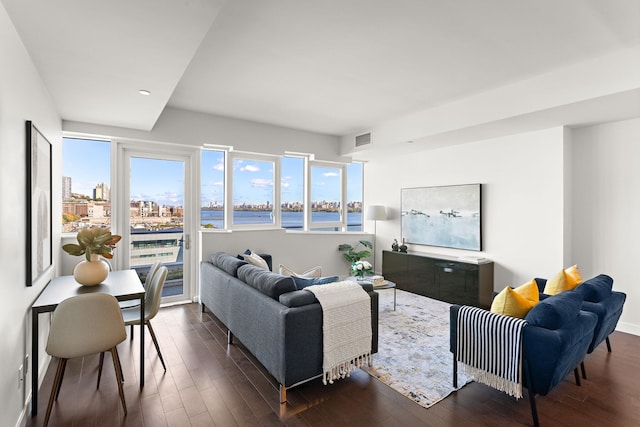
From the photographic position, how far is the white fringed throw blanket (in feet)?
8.29

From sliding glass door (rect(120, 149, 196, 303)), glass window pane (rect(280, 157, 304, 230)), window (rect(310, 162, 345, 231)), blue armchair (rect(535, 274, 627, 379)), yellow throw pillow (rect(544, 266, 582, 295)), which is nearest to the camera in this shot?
blue armchair (rect(535, 274, 627, 379))

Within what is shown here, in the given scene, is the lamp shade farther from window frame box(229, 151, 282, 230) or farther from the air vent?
window frame box(229, 151, 282, 230)

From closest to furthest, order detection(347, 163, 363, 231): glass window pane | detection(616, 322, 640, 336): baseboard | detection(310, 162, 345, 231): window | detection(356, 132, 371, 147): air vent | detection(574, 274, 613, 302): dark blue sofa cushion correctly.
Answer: detection(574, 274, 613, 302): dark blue sofa cushion
detection(616, 322, 640, 336): baseboard
detection(356, 132, 371, 147): air vent
detection(310, 162, 345, 231): window
detection(347, 163, 363, 231): glass window pane

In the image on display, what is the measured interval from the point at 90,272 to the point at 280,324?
5.58 ft

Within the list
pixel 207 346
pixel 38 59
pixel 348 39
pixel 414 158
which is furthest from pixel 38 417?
pixel 414 158

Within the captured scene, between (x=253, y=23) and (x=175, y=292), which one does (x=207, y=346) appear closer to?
(x=175, y=292)

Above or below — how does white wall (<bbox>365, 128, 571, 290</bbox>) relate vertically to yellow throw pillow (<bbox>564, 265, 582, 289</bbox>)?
above

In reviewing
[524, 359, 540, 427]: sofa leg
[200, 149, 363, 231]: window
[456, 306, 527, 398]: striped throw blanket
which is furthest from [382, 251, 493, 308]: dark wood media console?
[524, 359, 540, 427]: sofa leg

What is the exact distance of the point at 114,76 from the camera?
265 centimetres

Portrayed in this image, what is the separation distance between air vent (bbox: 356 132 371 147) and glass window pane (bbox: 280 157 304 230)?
1063 millimetres

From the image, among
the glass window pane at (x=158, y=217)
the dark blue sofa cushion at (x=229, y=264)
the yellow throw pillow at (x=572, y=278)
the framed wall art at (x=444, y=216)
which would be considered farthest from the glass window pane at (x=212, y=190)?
the yellow throw pillow at (x=572, y=278)

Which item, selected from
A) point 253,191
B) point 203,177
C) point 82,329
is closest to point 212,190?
point 203,177

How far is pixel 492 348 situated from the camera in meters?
2.26

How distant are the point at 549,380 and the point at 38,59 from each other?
13.1ft
